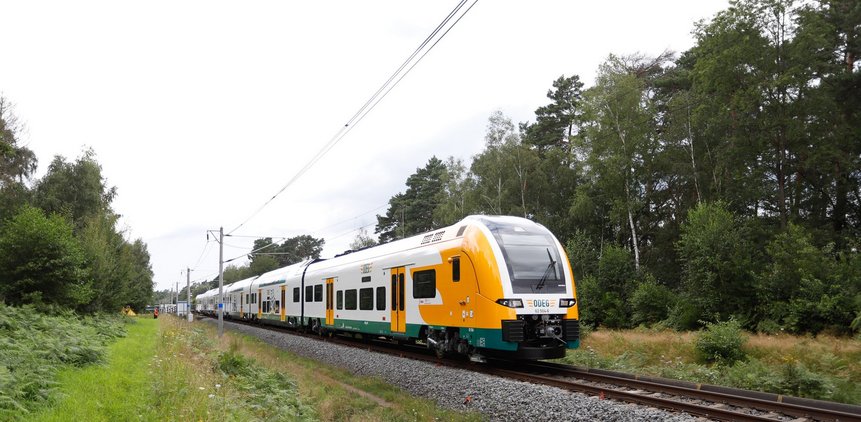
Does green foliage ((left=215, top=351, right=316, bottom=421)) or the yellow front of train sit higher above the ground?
the yellow front of train

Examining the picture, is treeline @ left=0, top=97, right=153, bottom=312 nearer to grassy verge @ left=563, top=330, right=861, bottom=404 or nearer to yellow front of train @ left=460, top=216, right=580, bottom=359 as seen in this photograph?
yellow front of train @ left=460, top=216, right=580, bottom=359

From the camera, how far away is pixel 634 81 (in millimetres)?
36562

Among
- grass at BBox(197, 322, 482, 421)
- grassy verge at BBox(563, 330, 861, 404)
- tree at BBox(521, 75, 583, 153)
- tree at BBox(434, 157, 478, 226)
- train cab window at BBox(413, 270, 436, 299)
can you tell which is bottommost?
grass at BBox(197, 322, 482, 421)

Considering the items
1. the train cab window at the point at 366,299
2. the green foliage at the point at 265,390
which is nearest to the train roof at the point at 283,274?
the train cab window at the point at 366,299

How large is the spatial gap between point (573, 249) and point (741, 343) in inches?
818

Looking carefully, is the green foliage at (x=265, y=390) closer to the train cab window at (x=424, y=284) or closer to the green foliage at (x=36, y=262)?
the train cab window at (x=424, y=284)

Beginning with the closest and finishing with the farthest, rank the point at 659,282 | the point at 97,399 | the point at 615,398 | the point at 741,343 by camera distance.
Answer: the point at 97,399, the point at 615,398, the point at 741,343, the point at 659,282

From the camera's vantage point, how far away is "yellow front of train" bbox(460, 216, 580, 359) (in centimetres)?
1263

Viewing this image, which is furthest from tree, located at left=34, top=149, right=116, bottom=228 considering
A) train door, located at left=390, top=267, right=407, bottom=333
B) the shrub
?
the shrub

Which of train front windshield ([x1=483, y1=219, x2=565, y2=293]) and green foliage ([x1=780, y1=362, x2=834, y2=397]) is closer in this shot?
green foliage ([x1=780, y1=362, x2=834, y2=397])

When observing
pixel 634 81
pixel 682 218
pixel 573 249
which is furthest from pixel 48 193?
pixel 682 218

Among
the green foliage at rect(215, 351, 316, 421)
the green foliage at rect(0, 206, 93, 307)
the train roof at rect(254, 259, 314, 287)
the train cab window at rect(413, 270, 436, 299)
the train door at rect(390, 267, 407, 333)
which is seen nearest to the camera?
the green foliage at rect(215, 351, 316, 421)

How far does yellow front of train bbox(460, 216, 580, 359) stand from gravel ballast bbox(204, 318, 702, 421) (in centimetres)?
101

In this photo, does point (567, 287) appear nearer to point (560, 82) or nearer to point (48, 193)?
point (560, 82)
